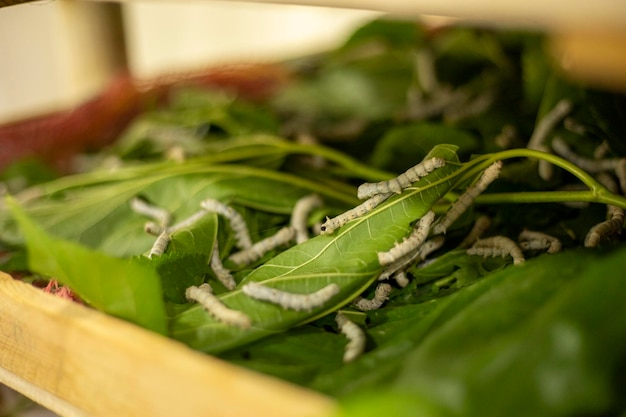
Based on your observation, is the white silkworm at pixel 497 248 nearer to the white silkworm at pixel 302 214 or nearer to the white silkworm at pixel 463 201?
the white silkworm at pixel 463 201

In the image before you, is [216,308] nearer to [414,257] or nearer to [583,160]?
[414,257]

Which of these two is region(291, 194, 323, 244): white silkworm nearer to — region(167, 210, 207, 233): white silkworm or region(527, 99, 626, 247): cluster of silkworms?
region(167, 210, 207, 233): white silkworm

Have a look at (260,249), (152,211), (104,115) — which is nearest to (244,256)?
(260,249)

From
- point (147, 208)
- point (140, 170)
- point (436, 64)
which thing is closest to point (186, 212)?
point (147, 208)

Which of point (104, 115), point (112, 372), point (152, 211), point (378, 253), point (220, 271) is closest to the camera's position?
point (112, 372)

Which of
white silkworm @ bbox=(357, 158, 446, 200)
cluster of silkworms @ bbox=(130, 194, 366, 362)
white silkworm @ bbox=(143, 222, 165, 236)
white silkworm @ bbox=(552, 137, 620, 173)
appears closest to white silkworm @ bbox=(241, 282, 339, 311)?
cluster of silkworms @ bbox=(130, 194, 366, 362)

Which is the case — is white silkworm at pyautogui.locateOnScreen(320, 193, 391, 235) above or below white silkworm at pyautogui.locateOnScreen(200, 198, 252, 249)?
above

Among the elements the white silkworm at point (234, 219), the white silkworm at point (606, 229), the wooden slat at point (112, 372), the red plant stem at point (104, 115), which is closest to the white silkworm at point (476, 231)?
the white silkworm at point (606, 229)
